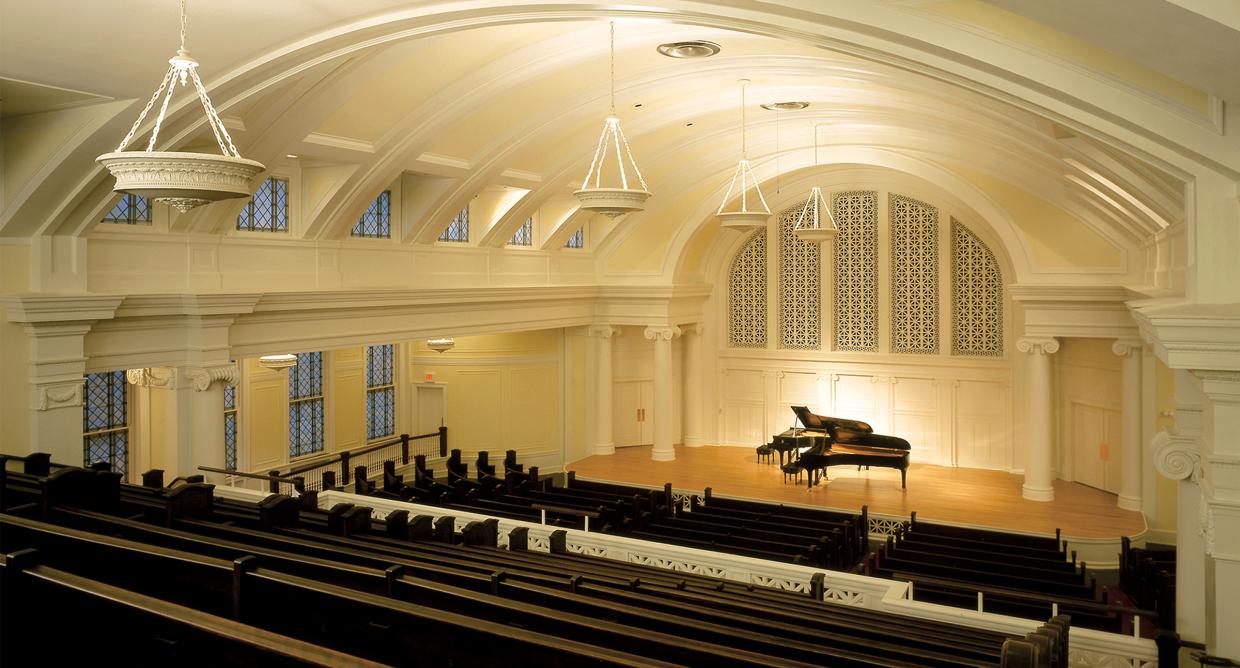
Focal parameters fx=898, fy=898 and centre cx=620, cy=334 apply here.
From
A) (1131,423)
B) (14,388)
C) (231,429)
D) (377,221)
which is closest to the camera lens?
(14,388)

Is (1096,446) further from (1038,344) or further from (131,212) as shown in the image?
(131,212)

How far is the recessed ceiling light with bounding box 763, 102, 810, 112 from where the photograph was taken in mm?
14125

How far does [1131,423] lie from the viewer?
1543cm

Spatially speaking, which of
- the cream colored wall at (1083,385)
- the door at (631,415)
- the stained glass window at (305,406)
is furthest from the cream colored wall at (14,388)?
the cream colored wall at (1083,385)

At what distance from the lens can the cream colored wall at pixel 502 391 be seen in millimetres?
20641

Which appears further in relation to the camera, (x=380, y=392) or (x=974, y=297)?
(x=380, y=392)

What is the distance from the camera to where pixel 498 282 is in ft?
59.5

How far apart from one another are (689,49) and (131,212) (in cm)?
733

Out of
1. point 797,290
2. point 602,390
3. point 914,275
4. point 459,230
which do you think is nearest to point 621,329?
point 602,390

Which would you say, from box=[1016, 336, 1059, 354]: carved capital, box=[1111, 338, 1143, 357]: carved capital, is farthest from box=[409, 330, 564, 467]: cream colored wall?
box=[1111, 338, 1143, 357]: carved capital

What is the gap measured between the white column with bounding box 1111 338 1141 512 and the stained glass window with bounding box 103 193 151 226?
15134 millimetres

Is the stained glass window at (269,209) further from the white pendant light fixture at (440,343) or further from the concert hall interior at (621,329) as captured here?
the white pendant light fixture at (440,343)

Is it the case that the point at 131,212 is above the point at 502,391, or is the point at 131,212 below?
above

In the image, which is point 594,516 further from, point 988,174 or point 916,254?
point 916,254
